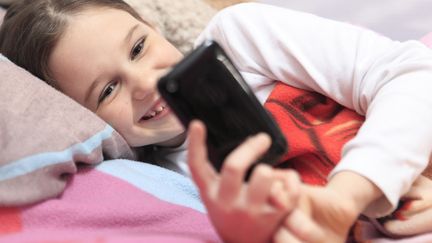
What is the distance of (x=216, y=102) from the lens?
517 mm

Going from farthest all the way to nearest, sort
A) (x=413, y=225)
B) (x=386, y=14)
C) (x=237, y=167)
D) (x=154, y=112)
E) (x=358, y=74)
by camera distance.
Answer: (x=386, y=14) < (x=154, y=112) < (x=358, y=74) < (x=413, y=225) < (x=237, y=167)

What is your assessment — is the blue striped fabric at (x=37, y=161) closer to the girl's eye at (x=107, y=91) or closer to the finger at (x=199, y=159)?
the girl's eye at (x=107, y=91)

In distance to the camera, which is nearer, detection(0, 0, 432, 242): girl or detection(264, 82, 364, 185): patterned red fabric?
detection(0, 0, 432, 242): girl

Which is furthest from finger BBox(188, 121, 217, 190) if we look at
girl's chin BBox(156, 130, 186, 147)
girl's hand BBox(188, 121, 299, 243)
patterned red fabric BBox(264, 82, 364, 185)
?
girl's chin BBox(156, 130, 186, 147)

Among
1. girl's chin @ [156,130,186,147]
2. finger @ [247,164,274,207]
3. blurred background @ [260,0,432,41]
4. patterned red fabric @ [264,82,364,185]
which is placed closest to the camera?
finger @ [247,164,274,207]

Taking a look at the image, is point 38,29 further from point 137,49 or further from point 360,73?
point 360,73

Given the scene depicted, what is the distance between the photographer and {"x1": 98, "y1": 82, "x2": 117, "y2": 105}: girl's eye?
0.85 meters

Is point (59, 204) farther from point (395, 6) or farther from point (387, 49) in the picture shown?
point (395, 6)

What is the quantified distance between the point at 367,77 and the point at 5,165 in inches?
19.2

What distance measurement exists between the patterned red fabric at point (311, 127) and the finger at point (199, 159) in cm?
24

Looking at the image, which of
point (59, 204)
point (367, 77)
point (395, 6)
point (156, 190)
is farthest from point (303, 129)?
point (395, 6)

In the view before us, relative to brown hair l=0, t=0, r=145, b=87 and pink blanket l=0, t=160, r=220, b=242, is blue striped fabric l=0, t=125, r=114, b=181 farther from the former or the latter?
brown hair l=0, t=0, r=145, b=87

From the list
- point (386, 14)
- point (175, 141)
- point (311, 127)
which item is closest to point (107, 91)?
point (175, 141)

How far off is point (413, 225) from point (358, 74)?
220 mm
